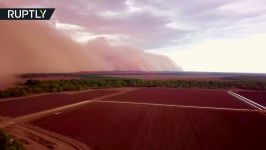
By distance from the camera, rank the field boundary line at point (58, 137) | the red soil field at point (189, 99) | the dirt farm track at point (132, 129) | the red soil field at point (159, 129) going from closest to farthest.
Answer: the field boundary line at point (58, 137), the dirt farm track at point (132, 129), the red soil field at point (159, 129), the red soil field at point (189, 99)

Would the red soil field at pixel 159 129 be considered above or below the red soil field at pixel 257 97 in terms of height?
above

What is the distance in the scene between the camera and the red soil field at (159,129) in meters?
15.6

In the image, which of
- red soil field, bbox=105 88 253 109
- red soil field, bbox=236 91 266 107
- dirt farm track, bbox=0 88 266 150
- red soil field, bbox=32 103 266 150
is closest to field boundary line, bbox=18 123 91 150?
dirt farm track, bbox=0 88 266 150

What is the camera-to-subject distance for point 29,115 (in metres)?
23.2

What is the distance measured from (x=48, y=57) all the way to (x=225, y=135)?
135448 millimetres

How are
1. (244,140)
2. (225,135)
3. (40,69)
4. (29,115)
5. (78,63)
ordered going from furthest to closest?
(78,63) → (40,69) → (29,115) → (225,135) → (244,140)

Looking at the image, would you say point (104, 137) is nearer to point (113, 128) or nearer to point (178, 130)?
point (113, 128)

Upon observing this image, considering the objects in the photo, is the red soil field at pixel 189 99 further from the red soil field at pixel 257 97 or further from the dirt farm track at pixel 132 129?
the dirt farm track at pixel 132 129

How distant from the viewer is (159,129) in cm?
1939

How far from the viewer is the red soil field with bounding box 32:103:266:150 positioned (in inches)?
613

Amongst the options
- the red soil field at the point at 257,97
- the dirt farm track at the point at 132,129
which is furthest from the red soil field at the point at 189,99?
the dirt farm track at the point at 132,129

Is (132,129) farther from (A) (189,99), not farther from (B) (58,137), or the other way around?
(A) (189,99)

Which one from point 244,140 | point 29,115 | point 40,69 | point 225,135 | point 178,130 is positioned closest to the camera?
point 244,140

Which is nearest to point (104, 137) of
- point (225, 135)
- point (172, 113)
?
point (225, 135)
